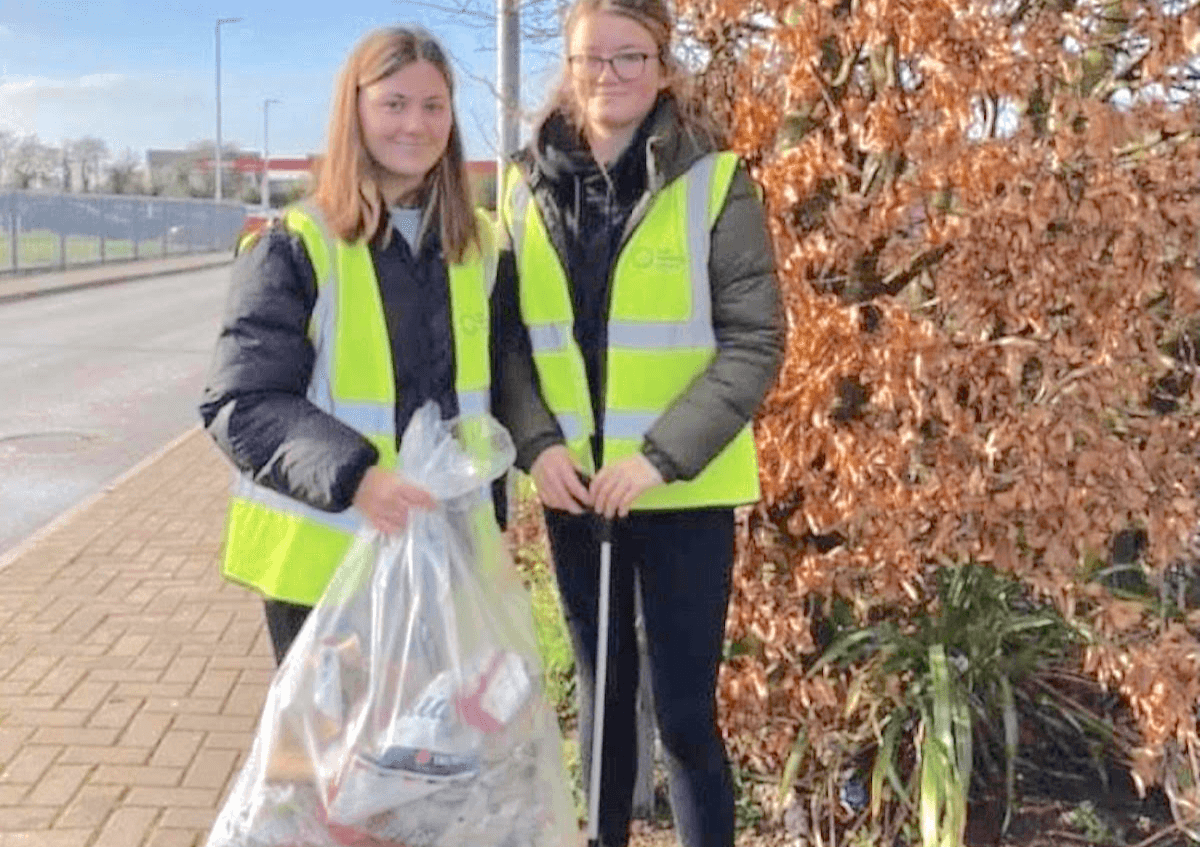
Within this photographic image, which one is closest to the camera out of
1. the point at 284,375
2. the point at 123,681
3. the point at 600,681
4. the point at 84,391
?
the point at 284,375

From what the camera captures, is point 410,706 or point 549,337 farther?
point 549,337

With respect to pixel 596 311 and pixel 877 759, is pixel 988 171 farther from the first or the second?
pixel 877 759

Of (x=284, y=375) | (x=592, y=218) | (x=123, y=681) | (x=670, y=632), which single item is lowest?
(x=123, y=681)

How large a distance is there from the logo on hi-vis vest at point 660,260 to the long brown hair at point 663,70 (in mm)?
272

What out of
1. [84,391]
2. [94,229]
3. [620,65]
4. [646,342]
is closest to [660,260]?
[646,342]

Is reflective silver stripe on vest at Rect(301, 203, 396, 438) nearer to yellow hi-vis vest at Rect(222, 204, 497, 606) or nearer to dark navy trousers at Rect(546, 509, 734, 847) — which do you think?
yellow hi-vis vest at Rect(222, 204, 497, 606)

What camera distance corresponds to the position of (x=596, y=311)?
2779 millimetres

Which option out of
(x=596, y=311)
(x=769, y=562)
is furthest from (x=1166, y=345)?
(x=596, y=311)

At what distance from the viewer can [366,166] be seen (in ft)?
8.47

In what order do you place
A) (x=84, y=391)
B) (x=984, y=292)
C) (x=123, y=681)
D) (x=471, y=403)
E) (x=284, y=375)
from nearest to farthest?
1. (x=284, y=375)
2. (x=471, y=403)
3. (x=984, y=292)
4. (x=123, y=681)
5. (x=84, y=391)

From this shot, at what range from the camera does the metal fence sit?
27438 mm

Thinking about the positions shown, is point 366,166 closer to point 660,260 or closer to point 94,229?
point 660,260

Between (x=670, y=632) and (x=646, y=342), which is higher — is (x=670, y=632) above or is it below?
below

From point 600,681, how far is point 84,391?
37.6 feet
